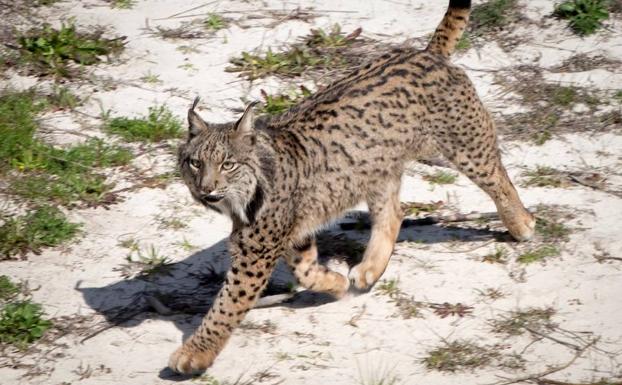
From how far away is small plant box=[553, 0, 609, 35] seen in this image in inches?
361

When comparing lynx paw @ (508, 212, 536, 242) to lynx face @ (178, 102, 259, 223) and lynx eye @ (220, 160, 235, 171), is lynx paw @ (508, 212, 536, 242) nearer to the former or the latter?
lynx face @ (178, 102, 259, 223)

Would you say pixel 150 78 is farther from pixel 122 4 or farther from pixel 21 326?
pixel 21 326

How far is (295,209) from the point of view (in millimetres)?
6480

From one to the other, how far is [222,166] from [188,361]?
3.56 ft

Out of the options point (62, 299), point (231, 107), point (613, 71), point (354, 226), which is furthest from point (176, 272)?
point (613, 71)


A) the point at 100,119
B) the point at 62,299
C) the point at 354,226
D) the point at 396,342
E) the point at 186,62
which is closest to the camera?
the point at 396,342

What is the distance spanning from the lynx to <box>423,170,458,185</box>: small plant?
2.39 feet

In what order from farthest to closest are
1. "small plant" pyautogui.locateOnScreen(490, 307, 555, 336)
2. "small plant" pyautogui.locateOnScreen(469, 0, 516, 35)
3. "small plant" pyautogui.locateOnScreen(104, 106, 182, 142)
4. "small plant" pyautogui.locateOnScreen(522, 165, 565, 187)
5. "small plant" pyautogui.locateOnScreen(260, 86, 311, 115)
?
"small plant" pyautogui.locateOnScreen(469, 0, 516, 35) < "small plant" pyautogui.locateOnScreen(260, 86, 311, 115) < "small plant" pyautogui.locateOnScreen(104, 106, 182, 142) < "small plant" pyautogui.locateOnScreen(522, 165, 565, 187) < "small plant" pyautogui.locateOnScreen(490, 307, 555, 336)

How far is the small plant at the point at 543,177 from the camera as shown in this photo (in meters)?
7.83

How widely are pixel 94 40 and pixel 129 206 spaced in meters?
2.06

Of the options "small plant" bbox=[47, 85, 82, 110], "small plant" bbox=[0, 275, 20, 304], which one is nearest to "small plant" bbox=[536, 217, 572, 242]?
"small plant" bbox=[0, 275, 20, 304]

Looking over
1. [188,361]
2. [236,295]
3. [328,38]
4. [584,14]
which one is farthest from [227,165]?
[584,14]

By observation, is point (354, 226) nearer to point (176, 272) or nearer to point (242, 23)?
point (176, 272)

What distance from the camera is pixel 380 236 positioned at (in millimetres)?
6988
